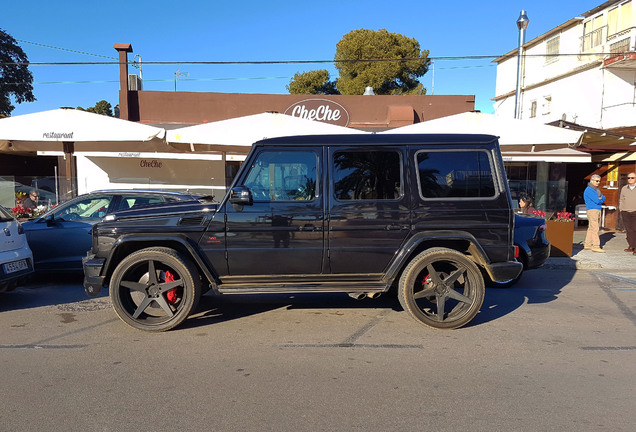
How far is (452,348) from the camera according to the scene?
4562 millimetres

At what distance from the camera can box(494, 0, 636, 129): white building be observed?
20375 millimetres

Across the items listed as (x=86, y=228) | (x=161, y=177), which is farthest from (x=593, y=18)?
(x=86, y=228)

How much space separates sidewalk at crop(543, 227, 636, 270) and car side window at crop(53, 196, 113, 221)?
822cm

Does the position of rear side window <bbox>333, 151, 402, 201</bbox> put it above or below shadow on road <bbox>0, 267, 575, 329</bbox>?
above

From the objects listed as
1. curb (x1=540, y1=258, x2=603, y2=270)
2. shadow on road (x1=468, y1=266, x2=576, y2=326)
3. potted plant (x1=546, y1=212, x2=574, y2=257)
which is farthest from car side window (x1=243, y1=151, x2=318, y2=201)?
potted plant (x1=546, y1=212, x2=574, y2=257)

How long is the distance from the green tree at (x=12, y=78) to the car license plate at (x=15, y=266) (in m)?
34.0


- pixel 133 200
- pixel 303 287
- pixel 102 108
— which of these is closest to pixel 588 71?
pixel 133 200

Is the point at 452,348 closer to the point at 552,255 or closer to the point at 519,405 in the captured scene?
the point at 519,405

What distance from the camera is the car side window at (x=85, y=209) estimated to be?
729 centimetres

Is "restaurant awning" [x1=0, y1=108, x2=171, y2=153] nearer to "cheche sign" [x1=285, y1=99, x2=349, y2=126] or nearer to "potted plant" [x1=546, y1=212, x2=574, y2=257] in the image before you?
"cheche sign" [x1=285, y1=99, x2=349, y2=126]

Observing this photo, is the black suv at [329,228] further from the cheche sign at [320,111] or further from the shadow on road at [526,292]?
the cheche sign at [320,111]

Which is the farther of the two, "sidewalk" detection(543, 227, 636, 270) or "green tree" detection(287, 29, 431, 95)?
"green tree" detection(287, 29, 431, 95)

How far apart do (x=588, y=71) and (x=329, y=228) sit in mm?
22606

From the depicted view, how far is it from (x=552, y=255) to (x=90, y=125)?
32.6 feet
